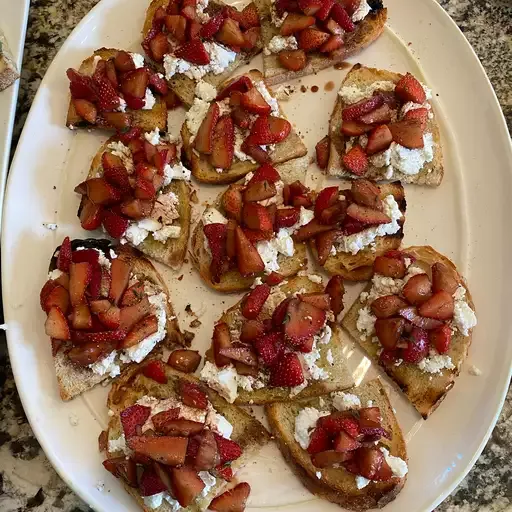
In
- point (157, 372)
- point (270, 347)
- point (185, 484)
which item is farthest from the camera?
point (157, 372)

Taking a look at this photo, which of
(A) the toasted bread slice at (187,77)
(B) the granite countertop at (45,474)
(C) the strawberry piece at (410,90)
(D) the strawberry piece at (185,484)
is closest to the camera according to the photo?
(D) the strawberry piece at (185,484)

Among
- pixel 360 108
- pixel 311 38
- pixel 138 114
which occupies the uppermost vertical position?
pixel 311 38

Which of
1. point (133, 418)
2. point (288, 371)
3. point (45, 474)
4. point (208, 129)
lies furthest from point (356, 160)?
point (45, 474)

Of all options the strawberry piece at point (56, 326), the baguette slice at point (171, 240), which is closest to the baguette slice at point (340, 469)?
the baguette slice at point (171, 240)

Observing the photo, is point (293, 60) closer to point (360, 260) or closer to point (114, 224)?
point (360, 260)

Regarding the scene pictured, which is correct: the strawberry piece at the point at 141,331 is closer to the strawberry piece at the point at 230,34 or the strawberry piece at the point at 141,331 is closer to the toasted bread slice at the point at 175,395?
the toasted bread slice at the point at 175,395

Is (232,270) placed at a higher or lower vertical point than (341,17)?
lower

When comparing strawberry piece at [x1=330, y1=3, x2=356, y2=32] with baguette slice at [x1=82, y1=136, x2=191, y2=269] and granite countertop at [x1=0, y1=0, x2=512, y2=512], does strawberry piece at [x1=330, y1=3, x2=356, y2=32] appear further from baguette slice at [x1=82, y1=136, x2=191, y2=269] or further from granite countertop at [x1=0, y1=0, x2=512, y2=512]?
granite countertop at [x1=0, y1=0, x2=512, y2=512]
